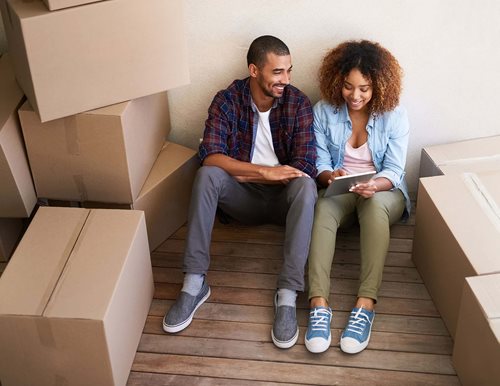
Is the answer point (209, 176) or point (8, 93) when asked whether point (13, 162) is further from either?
point (209, 176)

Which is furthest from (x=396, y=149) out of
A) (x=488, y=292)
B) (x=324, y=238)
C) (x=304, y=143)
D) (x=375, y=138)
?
(x=488, y=292)

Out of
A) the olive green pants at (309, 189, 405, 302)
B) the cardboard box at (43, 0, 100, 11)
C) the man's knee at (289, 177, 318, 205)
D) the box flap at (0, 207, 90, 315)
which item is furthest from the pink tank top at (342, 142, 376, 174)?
the cardboard box at (43, 0, 100, 11)

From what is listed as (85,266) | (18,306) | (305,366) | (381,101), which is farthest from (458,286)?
(18,306)

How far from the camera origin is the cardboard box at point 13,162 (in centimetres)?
223

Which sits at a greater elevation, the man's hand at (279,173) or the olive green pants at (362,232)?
the man's hand at (279,173)

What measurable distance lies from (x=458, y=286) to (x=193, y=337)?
85 cm

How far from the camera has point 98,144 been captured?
228cm

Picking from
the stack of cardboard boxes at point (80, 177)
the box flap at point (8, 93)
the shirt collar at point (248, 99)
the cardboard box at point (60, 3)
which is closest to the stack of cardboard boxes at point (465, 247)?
the shirt collar at point (248, 99)

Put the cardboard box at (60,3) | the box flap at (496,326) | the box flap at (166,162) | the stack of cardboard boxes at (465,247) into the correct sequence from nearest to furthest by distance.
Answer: the box flap at (496,326) → the stack of cardboard boxes at (465,247) → the cardboard box at (60,3) → the box flap at (166,162)

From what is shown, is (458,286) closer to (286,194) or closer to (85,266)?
(286,194)

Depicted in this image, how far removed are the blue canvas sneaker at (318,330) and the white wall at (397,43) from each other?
0.89 m

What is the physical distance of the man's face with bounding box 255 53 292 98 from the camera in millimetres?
2383

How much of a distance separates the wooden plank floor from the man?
6cm

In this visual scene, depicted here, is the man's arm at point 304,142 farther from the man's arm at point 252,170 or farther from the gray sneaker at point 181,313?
the gray sneaker at point 181,313
